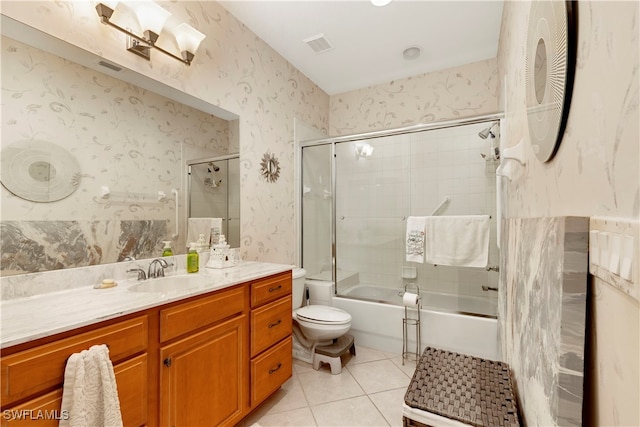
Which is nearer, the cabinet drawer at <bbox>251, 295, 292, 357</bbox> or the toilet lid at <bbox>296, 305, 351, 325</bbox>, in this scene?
the cabinet drawer at <bbox>251, 295, 292, 357</bbox>

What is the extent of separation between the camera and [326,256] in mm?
2990

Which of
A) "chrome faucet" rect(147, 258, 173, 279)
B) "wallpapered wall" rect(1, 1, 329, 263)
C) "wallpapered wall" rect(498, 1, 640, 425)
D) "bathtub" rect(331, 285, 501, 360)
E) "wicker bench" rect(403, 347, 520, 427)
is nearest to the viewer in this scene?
"wallpapered wall" rect(498, 1, 640, 425)

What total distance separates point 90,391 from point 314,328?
152 cm

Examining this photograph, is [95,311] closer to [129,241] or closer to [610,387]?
[129,241]

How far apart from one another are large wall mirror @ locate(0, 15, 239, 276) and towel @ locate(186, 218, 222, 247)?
5cm

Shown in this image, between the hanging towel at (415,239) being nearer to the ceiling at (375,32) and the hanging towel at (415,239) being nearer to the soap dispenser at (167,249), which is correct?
the ceiling at (375,32)

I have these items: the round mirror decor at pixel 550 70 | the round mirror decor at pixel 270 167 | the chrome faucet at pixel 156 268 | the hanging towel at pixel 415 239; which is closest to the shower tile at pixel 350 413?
the hanging towel at pixel 415 239

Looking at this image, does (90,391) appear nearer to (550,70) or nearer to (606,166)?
(606,166)

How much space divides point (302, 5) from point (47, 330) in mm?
2326

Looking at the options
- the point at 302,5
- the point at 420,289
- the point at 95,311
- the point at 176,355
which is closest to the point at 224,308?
the point at 176,355

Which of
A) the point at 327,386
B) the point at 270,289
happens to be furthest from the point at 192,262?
the point at 327,386

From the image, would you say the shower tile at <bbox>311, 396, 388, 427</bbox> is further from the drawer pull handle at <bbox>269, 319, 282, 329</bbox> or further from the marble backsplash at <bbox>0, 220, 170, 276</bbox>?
the marble backsplash at <bbox>0, 220, 170, 276</bbox>

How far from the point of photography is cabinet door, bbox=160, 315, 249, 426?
1.20m

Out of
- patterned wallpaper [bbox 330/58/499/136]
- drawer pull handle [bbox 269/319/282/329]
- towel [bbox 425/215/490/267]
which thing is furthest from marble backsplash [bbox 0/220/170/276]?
patterned wallpaper [bbox 330/58/499/136]
